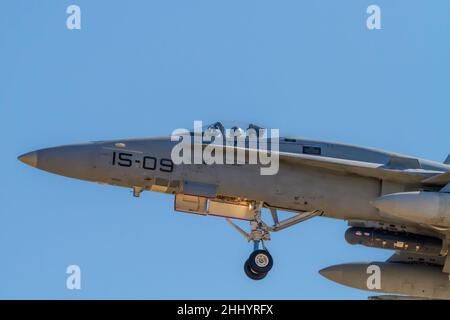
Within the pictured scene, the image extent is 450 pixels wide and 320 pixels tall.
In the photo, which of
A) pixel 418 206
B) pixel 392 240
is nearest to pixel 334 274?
pixel 392 240

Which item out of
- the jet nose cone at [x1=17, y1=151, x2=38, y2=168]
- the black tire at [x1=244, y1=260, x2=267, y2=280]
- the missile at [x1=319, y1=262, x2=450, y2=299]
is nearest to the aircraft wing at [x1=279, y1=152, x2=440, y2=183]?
the black tire at [x1=244, y1=260, x2=267, y2=280]

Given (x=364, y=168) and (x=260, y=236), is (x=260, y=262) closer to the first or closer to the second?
(x=260, y=236)

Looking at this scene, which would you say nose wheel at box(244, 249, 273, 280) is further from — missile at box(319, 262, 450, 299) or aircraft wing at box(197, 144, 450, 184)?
missile at box(319, 262, 450, 299)

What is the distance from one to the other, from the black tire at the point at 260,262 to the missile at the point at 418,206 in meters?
2.21

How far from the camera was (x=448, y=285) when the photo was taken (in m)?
21.9

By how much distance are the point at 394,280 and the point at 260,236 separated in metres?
3.87

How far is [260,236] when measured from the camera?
19.6 metres

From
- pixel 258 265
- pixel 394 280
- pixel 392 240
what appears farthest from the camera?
pixel 394 280

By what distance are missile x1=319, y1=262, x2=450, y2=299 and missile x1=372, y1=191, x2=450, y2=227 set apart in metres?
2.98

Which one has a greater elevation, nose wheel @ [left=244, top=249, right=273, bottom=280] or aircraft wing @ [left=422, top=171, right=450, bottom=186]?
aircraft wing @ [left=422, top=171, right=450, bottom=186]

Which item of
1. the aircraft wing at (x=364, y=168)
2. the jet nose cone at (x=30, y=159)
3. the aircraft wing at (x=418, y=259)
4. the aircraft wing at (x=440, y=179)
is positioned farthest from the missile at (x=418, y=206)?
the jet nose cone at (x=30, y=159)

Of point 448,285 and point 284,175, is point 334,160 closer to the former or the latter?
point 284,175

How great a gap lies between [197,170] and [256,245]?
71.3 inches

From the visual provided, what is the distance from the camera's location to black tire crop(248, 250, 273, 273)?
62.4 feet
